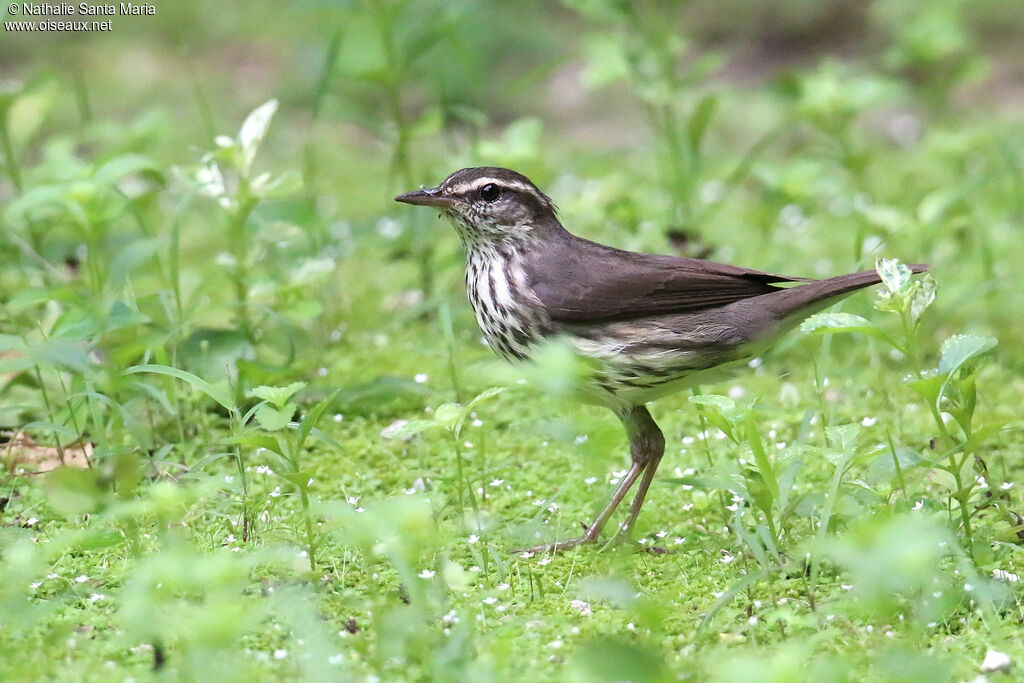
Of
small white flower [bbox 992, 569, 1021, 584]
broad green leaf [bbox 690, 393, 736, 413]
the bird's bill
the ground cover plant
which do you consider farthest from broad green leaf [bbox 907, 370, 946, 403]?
the bird's bill

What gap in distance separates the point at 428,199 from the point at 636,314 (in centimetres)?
92

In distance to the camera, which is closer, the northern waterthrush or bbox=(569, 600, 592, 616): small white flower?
bbox=(569, 600, 592, 616): small white flower

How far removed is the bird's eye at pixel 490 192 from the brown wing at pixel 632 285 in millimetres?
318

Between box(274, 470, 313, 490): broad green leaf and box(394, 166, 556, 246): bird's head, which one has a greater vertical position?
box(394, 166, 556, 246): bird's head

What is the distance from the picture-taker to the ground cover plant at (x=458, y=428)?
3193mm

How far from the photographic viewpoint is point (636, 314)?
4.40 m

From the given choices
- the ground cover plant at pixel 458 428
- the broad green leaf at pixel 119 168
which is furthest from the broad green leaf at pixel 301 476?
the broad green leaf at pixel 119 168

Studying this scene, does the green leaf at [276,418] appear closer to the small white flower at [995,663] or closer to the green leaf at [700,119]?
the small white flower at [995,663]

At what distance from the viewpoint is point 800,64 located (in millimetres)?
10938

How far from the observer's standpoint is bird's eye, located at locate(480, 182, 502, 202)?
4746 mm

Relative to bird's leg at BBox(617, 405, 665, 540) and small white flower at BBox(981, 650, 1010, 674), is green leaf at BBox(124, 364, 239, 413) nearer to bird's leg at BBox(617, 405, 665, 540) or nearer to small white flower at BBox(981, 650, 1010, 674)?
bird's leg at BBox(617, 405, 665, 540)

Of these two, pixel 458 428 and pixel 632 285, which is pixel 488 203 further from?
pixel 458 428

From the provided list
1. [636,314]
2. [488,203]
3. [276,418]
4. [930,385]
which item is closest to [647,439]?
[636,314]

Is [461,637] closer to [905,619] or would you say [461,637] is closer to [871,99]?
[905,619]
